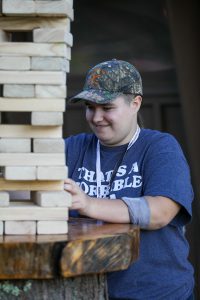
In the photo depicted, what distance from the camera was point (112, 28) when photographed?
5.77 meters

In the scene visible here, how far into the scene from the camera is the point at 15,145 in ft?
9.15

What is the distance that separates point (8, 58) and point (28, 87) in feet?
0.41

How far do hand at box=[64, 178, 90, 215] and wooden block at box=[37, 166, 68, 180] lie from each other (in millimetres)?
115

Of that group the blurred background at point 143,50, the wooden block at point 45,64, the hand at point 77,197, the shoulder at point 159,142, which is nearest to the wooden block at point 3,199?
the hand at point 77,197

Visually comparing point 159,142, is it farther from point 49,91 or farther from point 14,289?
point 14,289

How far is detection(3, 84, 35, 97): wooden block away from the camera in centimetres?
277

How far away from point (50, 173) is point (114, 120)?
60 centimetres

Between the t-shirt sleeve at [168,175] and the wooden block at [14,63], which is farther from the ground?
the wooden block at [14,63]

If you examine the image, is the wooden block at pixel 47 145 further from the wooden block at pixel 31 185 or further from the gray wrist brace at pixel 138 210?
the gray wrist brace at pixel 138 210

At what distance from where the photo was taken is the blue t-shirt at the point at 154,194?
316 centimetres

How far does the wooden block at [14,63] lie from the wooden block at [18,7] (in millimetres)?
158

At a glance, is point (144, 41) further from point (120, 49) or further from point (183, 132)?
point (183, 132)

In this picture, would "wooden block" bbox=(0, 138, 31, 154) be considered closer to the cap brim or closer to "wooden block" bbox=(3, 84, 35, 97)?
"wooden block" bbox=(3, 84, 35, 97)

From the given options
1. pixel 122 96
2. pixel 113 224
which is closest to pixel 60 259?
pixel 113 224
